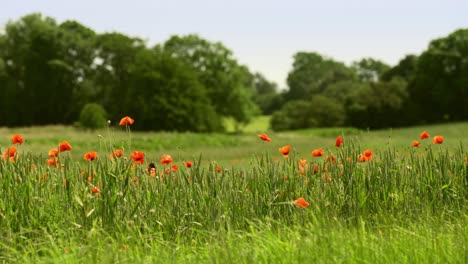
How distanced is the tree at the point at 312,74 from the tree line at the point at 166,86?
2161cm

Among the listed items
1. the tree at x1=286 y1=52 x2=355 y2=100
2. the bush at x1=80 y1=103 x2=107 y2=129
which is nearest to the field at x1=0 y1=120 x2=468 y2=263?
the bush at x1=80 y1=103 x2=107 y2=129

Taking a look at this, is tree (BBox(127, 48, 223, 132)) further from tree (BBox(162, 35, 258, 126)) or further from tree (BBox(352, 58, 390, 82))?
tree (BBox(352, 58, 390, 82))

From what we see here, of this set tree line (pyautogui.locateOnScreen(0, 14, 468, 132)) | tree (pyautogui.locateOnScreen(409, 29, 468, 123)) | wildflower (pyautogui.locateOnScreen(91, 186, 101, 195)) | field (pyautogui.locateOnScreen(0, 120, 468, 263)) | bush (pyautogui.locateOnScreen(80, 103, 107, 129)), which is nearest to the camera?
field (pyautogui.locateOnScreen(0, 120, 468, 263))

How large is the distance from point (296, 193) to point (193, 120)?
43.1m

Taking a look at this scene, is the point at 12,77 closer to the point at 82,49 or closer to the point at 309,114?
the point at 82,49

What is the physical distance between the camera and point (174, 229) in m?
Result: 6.16

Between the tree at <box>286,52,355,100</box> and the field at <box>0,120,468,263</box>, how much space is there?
80956 millimetres

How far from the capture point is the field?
4.95 m

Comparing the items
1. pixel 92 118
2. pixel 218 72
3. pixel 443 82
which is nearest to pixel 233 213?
pixel 92 118

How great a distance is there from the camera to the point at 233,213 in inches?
249

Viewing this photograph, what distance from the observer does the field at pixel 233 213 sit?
4953mm

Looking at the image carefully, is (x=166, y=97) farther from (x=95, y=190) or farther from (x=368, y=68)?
(x=368, y=68)

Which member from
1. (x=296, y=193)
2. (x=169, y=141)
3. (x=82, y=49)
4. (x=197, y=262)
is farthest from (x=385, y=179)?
(x=82, y=49)

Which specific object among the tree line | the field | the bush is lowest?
the field
